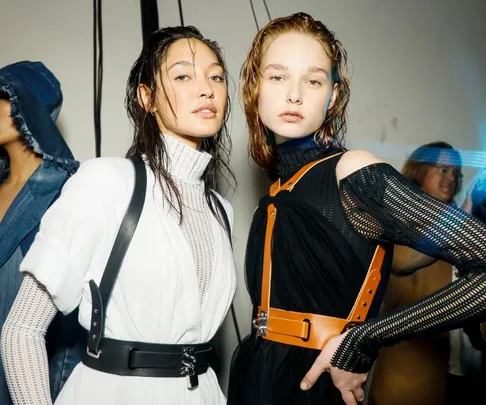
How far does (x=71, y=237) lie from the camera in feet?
3.79

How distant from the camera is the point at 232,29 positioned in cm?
240

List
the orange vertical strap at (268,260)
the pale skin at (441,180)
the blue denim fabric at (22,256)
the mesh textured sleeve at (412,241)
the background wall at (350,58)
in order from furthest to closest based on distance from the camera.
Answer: the pale skin at (441,180) → the background wall at (350,58) → the blue denim fabric at (22,256) → the orange vertical strap at (268,260) → the mesh textured sleeve at (412,241)

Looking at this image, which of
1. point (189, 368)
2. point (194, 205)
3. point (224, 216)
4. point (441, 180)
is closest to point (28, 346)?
point (189, 368)

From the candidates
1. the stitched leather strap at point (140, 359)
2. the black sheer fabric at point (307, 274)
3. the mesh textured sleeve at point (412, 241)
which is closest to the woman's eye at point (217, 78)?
the black sheer fabric at point (307, 274)

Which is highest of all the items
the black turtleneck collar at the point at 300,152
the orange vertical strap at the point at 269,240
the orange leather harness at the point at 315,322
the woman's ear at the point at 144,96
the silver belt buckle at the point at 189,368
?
the woman's ear at the point at 144,96

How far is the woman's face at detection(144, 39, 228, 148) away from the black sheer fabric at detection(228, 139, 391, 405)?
29cm

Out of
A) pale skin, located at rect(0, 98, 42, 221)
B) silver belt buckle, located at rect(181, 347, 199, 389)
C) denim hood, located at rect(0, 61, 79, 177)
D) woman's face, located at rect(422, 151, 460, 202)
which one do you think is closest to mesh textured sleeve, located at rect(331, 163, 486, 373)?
silver belt buckle, located at rect(181, 347, 199, 389)

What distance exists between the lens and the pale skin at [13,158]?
176 centimetres

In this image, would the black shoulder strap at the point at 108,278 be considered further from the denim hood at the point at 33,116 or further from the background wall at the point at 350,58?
the background wall at the point at 350,58

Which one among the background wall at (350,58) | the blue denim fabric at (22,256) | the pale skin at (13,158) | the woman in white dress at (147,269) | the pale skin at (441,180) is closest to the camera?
the woman in white dress at (147,269)

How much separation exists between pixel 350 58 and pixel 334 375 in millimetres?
1814

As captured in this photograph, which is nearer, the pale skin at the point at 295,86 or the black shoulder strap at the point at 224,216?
the pale skin at the point at 295,86

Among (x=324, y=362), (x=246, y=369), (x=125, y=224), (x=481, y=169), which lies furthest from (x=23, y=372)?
(x=481, y=169)

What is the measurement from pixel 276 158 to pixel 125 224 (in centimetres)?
50
